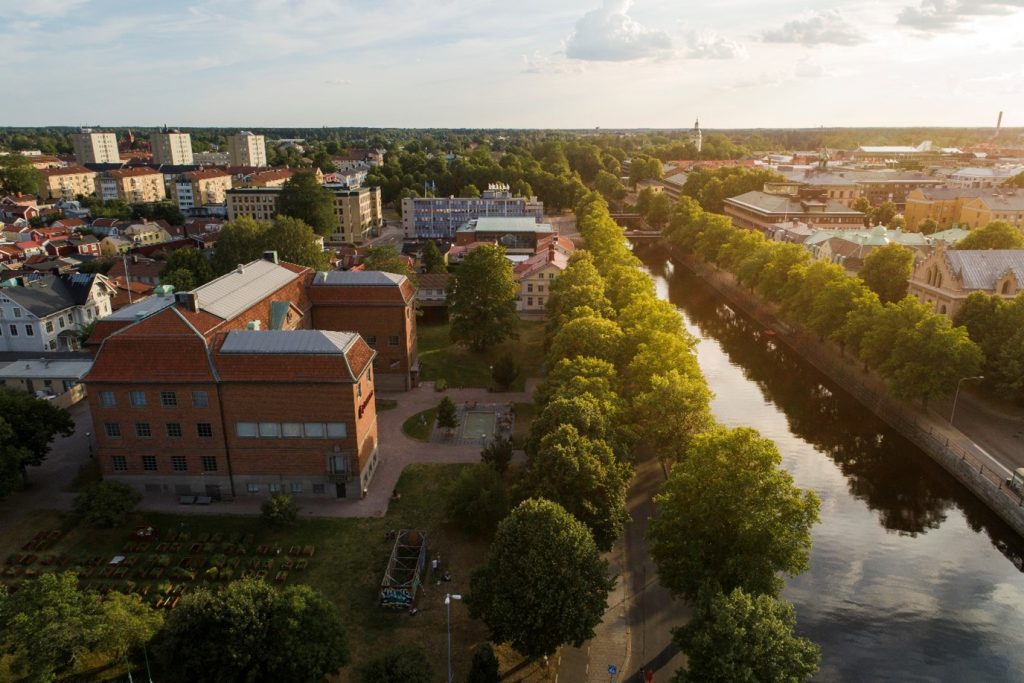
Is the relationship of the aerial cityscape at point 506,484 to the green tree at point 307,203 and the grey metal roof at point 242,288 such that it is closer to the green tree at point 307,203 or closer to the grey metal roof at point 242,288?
the grey metal roof at point 242,288

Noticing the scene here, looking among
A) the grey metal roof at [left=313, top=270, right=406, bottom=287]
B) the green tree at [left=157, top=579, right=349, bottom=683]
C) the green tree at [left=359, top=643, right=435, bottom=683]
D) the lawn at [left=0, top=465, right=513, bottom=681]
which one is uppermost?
the grey metal roof at [left=313, top=270, right=406, bottom=287]

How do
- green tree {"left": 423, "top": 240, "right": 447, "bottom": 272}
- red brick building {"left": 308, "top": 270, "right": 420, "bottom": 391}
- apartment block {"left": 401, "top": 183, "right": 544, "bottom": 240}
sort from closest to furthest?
red brick building {"left": 308, "top": 270, "right": 420, "bottom": 391}
green tree {"left": 423, "top": 240, "right": 447, "bottom": 272}
apartment block {"left": 401, "top": 183, "right": 544, "bottom": 240}

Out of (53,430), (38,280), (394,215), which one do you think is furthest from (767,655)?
(394,215)

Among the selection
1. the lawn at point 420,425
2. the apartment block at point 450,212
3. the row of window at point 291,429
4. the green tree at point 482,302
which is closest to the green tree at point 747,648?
the row of window at point 291,429

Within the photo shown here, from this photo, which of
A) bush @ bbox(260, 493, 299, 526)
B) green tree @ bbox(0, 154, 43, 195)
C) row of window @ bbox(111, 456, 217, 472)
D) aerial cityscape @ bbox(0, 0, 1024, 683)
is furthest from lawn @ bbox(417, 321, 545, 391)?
green tree @ bbox(0, 154, 43, 195)

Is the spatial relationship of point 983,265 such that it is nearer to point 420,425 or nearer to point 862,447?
point 862,447

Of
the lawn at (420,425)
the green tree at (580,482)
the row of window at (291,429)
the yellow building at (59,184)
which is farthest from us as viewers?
the yellow building at (59,184)

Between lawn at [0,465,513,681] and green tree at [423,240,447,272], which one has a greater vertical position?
green tree at [423,240,447,272]

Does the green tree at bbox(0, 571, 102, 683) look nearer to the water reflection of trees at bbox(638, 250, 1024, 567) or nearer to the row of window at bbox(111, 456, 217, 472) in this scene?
the row of window at bbox(111, 456, 217, 472)
